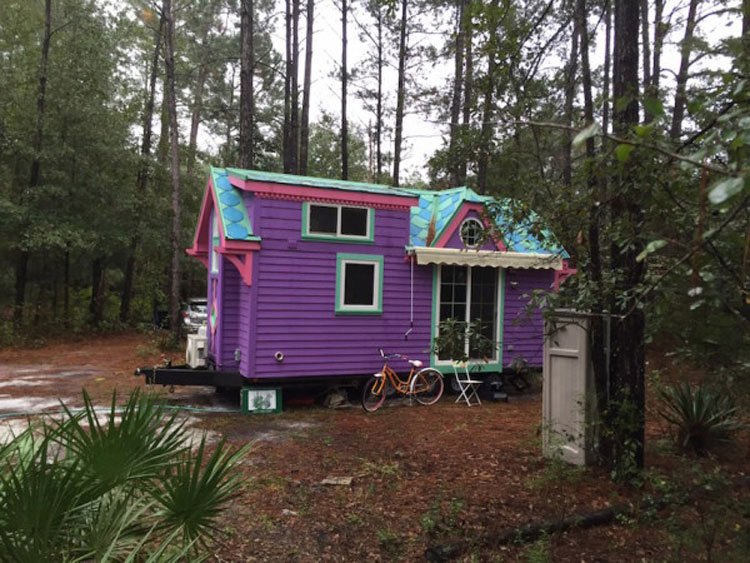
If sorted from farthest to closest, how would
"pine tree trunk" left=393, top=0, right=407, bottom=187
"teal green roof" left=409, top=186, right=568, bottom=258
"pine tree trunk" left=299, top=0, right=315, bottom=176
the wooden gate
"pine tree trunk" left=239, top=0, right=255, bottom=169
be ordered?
"pine tree trunk" left=393, top=0, right=407, bottom=187 → "pine tree trunk" left=299, top=0, right=315, bottom=176 → "pine tree trunk" left=239, top=0, right=255, bottom=169 → "teal green roof" left=409, top=186, right=568, bottom=258 → the wooden gate

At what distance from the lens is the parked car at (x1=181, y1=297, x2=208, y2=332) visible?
17.4 metres

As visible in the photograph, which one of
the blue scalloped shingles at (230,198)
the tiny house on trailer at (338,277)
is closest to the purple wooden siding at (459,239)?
the tiny house on trailer at (338,277)

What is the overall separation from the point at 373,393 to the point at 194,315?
11.2 metres

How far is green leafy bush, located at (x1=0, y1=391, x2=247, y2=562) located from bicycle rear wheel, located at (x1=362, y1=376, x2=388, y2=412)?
609 cm

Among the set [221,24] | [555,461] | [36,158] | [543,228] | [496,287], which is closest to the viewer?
[543,228]

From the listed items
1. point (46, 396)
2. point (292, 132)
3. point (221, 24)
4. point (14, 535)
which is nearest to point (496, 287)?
point (46, 396)

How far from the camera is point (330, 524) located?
436 centimetres

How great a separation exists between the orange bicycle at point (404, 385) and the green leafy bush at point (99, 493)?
20.3ft

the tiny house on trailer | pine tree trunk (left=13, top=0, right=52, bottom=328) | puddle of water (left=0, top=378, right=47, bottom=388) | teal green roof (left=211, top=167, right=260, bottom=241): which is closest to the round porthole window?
the tiny house on trailer

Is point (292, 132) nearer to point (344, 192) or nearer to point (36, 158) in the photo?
point (36, 158)

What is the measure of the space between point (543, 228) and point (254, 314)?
16.3 ft

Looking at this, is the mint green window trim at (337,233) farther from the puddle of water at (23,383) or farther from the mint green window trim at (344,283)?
the puddle of water at (23,383)

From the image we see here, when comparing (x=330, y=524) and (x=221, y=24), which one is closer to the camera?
(x=330, y=524)

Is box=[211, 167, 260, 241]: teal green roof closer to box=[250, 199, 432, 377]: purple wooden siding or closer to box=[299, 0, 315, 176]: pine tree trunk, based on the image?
box=[250, 199, 432, 377]: purple wooden siding
